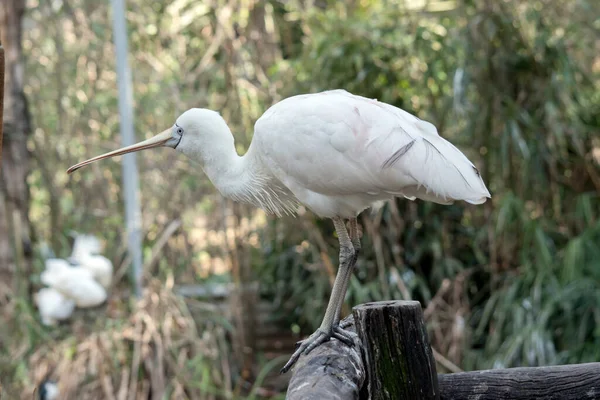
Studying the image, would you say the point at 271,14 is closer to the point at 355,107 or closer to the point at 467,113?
the point at 467,113

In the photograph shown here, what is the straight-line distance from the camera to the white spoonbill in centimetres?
249

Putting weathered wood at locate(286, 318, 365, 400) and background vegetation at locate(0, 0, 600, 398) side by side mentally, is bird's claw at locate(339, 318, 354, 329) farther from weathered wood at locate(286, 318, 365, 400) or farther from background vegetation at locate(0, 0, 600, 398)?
background vegetation at locate(0, 0, 600, 398)

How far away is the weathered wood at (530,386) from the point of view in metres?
2.08

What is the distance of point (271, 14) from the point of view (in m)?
5.92

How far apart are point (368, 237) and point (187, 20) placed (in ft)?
6.66

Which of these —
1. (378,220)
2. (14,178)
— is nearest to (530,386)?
(378,220)

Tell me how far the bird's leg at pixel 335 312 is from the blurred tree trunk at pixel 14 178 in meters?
3.02

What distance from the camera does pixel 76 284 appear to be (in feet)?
16.4

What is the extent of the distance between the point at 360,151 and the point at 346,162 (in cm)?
6

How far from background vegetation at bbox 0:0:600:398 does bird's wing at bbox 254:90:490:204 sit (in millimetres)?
2230

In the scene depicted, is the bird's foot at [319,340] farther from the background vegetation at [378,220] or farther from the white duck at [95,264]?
the white duck at [95,264]

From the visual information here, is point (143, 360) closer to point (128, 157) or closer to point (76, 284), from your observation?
point (76, 284)

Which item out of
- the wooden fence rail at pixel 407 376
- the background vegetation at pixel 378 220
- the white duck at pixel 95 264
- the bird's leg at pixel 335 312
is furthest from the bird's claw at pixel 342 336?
the white duck at pixel 95 264

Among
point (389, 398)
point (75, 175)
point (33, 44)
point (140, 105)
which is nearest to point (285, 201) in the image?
point (389, 398)
